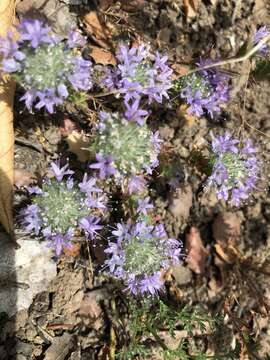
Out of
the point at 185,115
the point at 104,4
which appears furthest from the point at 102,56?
the point at 185,115

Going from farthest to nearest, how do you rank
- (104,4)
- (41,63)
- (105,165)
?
(104,4), (105,165), (41,63)

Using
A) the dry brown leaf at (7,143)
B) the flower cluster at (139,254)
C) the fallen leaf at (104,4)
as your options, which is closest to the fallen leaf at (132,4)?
the fallen leaf at (104,4)

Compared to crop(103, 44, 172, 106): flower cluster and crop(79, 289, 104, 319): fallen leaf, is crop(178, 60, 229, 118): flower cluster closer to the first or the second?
crop(103, 44, 172, 106): flower cluster

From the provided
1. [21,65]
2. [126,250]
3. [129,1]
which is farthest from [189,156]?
[21,65]

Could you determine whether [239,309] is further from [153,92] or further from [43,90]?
[43,90]

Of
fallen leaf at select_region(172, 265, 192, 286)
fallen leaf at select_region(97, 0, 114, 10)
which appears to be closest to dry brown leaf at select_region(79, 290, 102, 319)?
fallen leaf at select_region(172, 265, 192, 286)

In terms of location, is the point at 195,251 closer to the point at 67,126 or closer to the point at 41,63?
the point at 67,126
